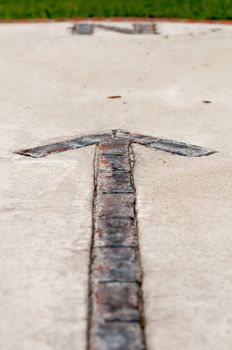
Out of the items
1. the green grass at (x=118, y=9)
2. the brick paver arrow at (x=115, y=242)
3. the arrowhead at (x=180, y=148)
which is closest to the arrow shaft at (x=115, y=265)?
the brick paver arrow at (x=115, y=242)

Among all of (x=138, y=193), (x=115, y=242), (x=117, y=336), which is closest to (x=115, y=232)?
(x=115, y=242)

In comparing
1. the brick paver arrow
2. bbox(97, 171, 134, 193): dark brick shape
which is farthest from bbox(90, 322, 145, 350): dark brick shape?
bbox(97, 171, 134, 193): dark brick shape

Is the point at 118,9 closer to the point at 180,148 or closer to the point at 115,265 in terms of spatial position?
the point at 180,148

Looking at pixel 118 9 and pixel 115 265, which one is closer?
pixel 115 265

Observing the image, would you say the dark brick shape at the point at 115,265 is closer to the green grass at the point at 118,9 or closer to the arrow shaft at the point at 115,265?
the arrow shaft at the point at 115,265

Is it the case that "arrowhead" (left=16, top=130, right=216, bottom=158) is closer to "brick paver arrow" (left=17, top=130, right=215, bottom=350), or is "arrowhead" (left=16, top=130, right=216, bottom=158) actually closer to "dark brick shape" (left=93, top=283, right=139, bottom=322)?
"brick paver arrow" (left=17, top=130, right=215, bottom=350)

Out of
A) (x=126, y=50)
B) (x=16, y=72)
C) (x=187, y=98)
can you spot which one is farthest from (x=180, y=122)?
(x=126, y=50)
